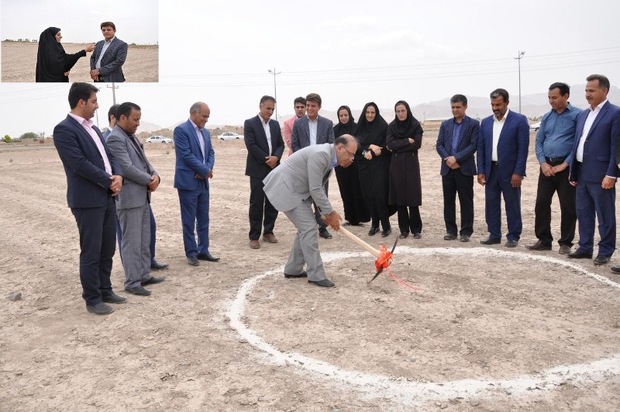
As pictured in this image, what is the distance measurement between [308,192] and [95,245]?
243cm

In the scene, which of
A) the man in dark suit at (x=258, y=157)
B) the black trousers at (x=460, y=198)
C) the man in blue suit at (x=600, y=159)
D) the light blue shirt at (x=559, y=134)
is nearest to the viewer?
the man in blue suit at (x=600, y=159)

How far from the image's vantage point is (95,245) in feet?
18.3

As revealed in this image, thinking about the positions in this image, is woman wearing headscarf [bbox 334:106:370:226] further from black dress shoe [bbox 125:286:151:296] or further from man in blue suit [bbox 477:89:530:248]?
black dress shoe [bbox 125:286:151:296]

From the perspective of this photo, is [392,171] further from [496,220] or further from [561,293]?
[561,293]

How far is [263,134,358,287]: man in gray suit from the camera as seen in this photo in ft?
20.8

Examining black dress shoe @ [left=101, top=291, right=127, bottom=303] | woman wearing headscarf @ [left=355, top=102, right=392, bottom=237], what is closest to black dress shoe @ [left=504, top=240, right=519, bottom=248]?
woman wearing headscarf @ [left=355, top=102, right=392, bottom=237]

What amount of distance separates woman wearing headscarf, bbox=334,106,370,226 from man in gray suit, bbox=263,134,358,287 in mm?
2942

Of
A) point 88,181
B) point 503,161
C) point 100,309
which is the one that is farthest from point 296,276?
point 503,161

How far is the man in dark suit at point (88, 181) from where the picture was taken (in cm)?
540

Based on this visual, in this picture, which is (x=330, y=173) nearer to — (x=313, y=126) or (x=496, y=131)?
(x=313, y=126)

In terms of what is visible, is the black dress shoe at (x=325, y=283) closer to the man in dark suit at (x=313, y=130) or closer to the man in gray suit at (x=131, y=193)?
the man in gray suit at (x=131, y=193)

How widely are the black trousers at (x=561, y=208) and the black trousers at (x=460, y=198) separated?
3.15 ft

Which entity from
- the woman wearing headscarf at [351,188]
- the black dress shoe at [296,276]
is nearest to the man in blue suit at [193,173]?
the black dress shoe at [296,276]

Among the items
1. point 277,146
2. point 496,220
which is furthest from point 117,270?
point 496,220
